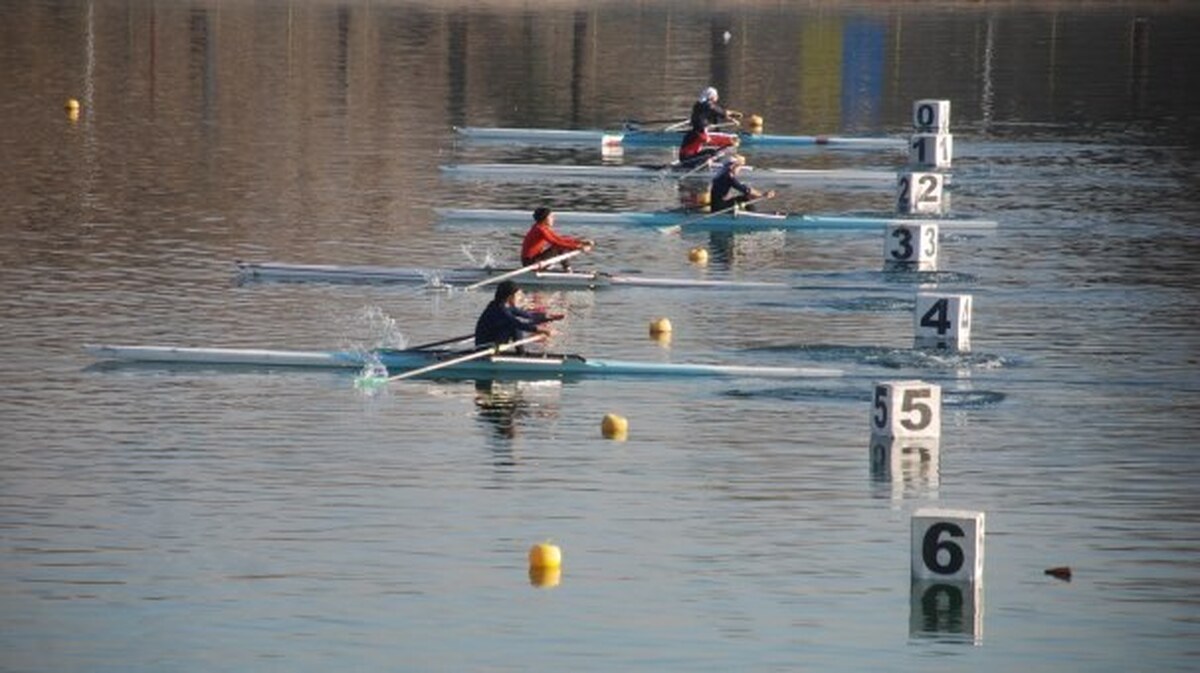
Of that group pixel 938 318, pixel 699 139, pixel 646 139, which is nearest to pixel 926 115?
pixel 699 139

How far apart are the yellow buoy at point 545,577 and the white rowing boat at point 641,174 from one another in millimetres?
25383

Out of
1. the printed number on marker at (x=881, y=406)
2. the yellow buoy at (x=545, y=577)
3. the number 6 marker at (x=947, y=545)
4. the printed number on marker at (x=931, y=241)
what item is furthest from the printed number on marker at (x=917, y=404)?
the printed number on marker at (x=931, y=241)

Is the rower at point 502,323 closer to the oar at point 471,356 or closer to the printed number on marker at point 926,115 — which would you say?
the oar at point 471,356

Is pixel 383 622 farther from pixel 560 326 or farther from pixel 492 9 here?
pixel 492 9

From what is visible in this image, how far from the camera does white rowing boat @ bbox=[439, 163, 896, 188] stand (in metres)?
45.5

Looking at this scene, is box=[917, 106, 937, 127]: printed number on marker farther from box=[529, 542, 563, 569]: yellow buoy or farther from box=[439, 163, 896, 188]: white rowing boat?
box=[529, 542, 563, 569]: yellow buoy

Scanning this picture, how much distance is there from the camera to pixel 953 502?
22.4m

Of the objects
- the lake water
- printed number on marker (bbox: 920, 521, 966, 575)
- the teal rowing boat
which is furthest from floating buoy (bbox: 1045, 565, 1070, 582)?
the teal rowing boat

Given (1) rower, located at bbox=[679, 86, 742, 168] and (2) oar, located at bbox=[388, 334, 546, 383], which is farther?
(1) rower, located at bbox=[679, 86, 742, 168]

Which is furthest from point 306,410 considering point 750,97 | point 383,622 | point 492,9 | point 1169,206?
point 492,9

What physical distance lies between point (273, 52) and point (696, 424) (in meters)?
42.9

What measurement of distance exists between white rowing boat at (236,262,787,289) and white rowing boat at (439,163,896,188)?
463 inches

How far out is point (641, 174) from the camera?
46.0 m

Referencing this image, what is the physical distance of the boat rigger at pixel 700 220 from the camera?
38.8 meters
